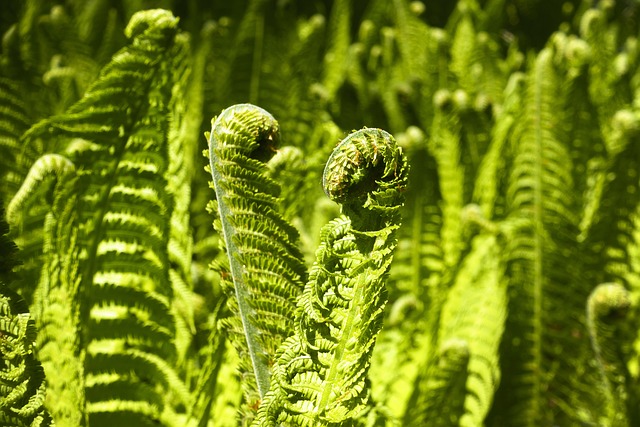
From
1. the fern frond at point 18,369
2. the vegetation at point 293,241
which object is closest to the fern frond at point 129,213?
the vegetation at point 293,241

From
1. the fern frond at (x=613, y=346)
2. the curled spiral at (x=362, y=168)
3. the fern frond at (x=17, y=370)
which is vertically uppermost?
the fern frond at (x=613, y=346)

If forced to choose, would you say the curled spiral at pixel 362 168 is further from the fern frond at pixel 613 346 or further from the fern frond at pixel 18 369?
the fern frond at pixel 613 346

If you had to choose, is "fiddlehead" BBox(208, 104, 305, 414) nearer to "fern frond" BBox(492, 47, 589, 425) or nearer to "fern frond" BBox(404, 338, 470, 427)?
"fern frond" BBox(404, 338, 470, 427)

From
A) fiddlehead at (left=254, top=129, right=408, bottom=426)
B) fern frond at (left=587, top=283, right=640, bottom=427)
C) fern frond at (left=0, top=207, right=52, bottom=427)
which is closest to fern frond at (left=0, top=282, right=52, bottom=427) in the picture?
fern frond at (left=0, top=207, right=52, bottom=427)

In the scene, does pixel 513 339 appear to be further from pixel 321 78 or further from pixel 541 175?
pixel 321 78

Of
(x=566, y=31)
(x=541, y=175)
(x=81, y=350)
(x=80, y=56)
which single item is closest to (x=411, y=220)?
(x=541, y=175)

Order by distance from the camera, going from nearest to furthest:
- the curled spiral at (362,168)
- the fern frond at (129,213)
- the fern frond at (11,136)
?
the curled spiral at (362,168)
the fern frond at (129,213)
the fern frond at (11,136)

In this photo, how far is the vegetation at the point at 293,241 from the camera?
296mm

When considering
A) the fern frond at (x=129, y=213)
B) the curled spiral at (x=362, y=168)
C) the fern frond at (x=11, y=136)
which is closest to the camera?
the curled spiral at (x=362, y=168)

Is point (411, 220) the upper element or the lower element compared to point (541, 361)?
upper

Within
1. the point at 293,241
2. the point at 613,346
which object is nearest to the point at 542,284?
the point at 613,346

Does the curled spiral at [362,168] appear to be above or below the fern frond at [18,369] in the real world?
above

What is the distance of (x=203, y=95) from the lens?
86 cm

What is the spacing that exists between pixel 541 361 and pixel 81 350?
0.42 meters
